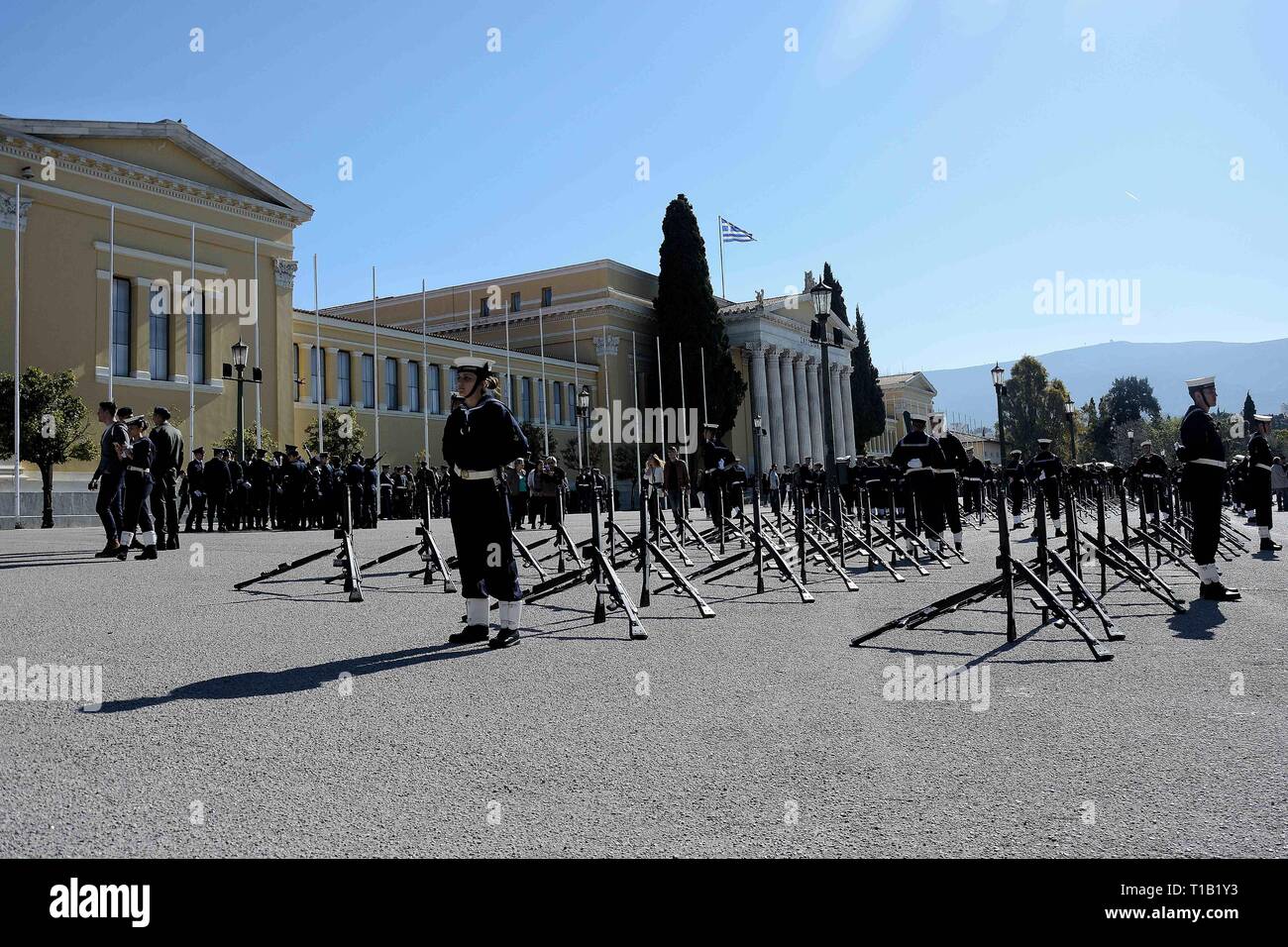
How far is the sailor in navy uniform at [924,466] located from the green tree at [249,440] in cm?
2769

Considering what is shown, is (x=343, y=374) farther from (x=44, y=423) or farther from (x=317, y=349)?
(x=44, y=423)

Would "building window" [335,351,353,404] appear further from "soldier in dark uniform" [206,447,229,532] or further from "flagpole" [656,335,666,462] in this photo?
"soldier in dark uniform" [206,447,229,532]

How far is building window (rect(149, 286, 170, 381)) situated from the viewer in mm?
38719

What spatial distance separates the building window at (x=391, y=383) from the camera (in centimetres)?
5259

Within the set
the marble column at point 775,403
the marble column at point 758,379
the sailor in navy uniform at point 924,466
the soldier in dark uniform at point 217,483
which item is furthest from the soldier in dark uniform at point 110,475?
Result: the marble column at point 775,403

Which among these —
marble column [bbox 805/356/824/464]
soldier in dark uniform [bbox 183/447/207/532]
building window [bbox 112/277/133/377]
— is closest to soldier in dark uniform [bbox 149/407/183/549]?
soldier in dark uniform [bbox 183/447/207/532]

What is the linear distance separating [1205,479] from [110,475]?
1402 cm

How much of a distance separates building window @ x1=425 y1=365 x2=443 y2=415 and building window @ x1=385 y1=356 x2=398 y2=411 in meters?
2.01

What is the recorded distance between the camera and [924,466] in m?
14.8

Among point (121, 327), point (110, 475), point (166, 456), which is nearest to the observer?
point (110, 475)

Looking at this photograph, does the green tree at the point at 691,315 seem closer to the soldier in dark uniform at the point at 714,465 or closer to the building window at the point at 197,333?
the building window at the point at 197,333

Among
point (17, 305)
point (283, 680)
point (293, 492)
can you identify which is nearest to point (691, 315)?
point (17, 305)

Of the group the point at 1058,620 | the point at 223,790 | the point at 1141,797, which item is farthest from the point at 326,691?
the point at 1058,620
